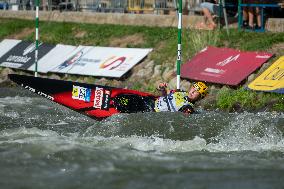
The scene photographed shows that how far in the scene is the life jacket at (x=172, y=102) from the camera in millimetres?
13820

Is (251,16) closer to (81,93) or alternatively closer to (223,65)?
(223,65)

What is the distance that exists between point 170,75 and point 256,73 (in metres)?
2.53

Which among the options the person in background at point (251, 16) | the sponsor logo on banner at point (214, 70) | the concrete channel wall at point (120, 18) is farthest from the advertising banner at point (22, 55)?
the sponsor logo on banner at point (214, 70)

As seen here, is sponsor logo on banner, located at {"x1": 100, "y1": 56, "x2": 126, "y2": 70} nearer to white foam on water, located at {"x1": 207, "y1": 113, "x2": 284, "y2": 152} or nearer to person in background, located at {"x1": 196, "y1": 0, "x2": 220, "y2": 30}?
person in background, located at {"x1": 196, "y1": 0, "x2": 220, "y2": 30}

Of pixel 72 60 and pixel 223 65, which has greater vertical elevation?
pixel 223 65

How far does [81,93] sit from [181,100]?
1.95 m

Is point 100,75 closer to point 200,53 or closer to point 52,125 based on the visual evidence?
point 200,53

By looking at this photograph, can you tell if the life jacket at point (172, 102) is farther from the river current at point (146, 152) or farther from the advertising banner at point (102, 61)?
the advertising banner at point (102, 61)

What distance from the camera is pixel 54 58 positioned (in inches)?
894

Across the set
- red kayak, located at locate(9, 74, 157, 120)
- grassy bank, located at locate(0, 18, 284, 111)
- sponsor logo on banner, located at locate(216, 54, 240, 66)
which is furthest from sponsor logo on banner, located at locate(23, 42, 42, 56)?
red kayak, located at locate(9, 74, 157, 120)

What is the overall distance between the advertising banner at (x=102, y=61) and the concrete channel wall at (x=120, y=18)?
190 cm

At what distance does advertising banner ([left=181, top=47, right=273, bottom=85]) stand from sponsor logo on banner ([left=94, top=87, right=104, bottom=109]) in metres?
3.76

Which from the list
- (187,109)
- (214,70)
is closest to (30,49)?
(214,70)

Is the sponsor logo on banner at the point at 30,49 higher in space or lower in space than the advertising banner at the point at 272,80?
lower
